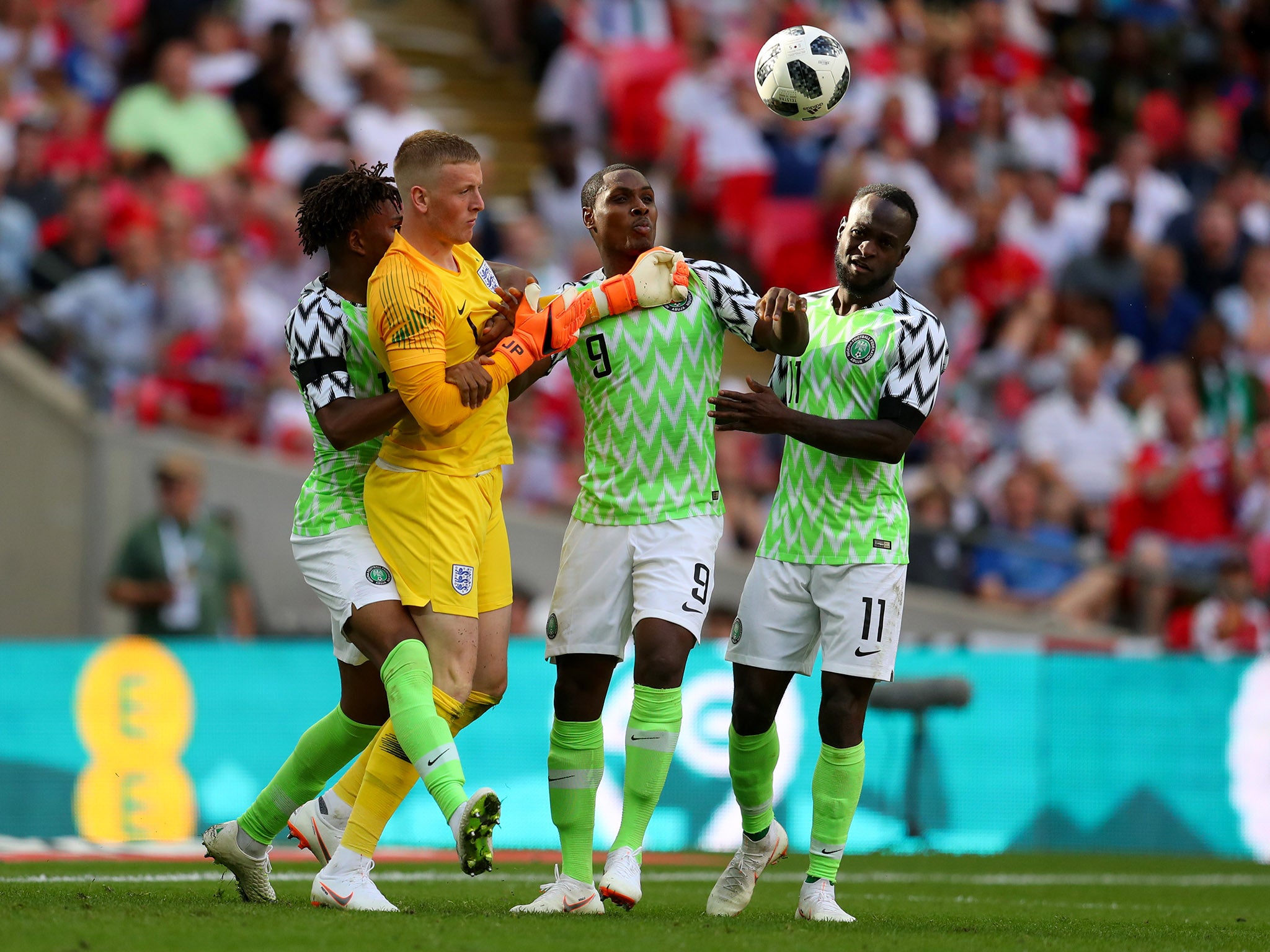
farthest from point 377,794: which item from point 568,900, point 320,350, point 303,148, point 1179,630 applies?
point 303,148

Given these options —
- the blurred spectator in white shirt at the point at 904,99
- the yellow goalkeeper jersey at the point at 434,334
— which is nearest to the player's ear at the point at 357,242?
the yellow goalkeeper jersey at the point at 434,334

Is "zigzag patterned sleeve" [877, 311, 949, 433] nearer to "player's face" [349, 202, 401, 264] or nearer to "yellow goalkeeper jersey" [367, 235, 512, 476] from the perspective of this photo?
"yellow goalkeeper jersey" [367, 235, 512, 476]

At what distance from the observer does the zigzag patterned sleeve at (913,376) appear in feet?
21.6

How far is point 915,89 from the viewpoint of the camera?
17.3 m

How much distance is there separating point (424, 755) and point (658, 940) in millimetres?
994

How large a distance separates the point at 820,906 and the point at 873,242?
8.16 feet

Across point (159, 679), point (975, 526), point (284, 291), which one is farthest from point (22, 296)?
point (975, 526)

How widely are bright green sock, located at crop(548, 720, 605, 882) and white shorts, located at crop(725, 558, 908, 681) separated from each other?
2.18ft

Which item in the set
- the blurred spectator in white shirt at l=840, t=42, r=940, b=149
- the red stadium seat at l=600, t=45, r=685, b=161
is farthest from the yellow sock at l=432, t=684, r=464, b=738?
the blurred spectator in white shirt at l=840, t=42, r=940, b=149

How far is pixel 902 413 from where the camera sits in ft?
21.6

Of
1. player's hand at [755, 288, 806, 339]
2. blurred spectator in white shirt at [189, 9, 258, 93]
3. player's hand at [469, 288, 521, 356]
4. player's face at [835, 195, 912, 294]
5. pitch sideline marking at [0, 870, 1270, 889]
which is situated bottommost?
pitch sideline marking at [0, 870, 1270, 889]

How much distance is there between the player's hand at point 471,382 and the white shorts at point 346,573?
68 cm

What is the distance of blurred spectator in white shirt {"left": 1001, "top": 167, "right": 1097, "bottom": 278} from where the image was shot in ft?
53.2

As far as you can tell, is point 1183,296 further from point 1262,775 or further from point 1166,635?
point 1262,775
